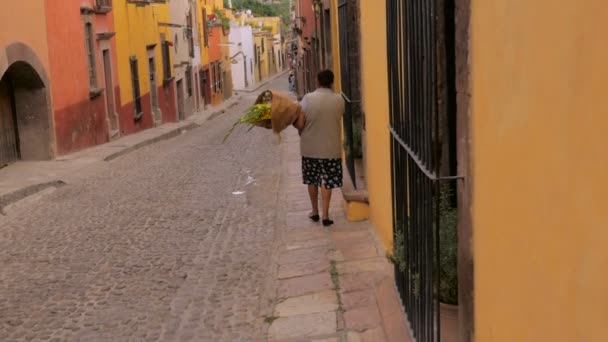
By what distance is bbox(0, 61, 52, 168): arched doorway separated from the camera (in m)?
16.2

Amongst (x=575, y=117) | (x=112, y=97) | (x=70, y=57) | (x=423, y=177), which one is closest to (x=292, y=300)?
(x=423, y=177)

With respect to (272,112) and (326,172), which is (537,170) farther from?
(326,172)

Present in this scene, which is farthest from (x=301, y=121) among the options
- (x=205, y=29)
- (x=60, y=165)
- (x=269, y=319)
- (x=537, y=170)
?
(x=205, y=29)

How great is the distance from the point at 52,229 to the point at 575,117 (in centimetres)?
781

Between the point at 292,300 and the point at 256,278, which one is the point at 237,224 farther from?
the point at 292,300

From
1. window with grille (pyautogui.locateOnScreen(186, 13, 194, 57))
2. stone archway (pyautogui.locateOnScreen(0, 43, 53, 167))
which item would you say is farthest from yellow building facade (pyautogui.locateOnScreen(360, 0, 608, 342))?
window with grille (pyautogui.locateOnScreen(186, 13, 194, 57))

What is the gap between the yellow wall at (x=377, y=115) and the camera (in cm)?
635

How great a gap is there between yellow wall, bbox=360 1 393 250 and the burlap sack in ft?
2.27

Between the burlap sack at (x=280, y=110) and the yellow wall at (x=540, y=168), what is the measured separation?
14.9 feet

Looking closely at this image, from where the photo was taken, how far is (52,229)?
357 inches

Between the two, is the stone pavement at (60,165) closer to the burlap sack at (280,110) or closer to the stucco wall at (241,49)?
the burlap sack at (280,110)

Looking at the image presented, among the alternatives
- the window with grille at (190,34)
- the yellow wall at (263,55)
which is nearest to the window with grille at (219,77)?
the window with grille at (190,34)

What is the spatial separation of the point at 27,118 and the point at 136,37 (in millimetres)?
9143

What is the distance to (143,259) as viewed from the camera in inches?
295
